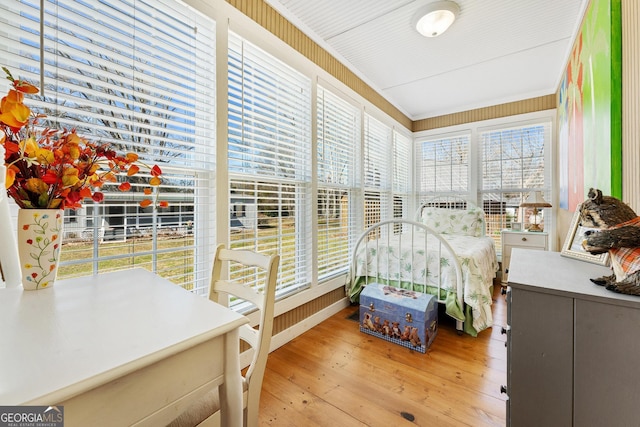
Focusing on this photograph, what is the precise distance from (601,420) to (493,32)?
267cm

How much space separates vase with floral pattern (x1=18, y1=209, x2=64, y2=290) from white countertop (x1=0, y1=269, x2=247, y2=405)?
0.04 meters

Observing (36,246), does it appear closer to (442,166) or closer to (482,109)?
(442,166)

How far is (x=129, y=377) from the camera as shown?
51cm

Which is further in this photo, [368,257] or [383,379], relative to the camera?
[368,257]

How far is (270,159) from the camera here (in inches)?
76.6

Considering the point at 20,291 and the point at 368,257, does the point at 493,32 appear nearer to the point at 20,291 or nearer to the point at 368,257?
the point at 368,257

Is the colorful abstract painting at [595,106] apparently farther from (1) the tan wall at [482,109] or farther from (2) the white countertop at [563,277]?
(2) the white countertop at [563,277]

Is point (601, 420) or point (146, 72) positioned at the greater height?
point (146, 72)

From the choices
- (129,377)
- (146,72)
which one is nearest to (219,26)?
(146,72)

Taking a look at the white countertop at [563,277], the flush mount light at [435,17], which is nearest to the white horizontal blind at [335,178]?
the flush mount light at [435,17]

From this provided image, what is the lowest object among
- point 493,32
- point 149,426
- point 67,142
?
point 149,426

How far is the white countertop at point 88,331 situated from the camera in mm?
437

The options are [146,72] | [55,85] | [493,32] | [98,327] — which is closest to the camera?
[98,327]

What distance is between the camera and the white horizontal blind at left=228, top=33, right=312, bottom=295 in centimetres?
174
